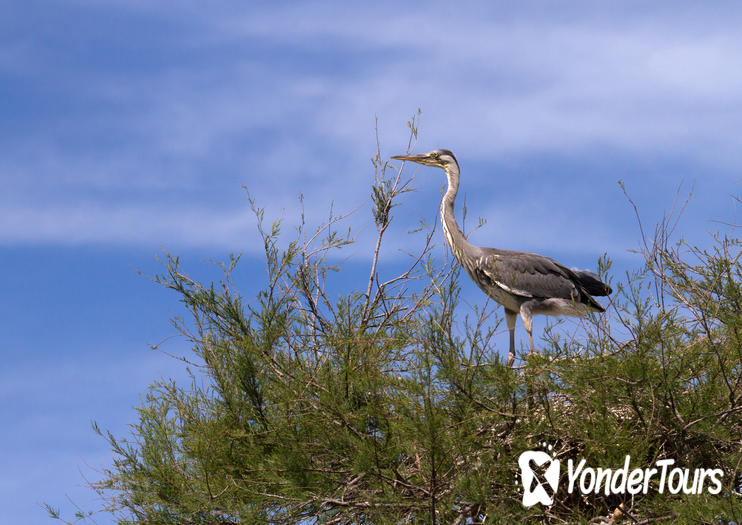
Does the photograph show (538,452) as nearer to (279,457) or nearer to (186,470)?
(279,457)

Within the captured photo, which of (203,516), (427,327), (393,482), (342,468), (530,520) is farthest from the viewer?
(203,516)

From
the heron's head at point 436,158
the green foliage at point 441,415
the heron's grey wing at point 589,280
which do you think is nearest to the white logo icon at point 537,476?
the green foliage at point 441,415

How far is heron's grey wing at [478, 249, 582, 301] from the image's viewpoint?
25.2 ft

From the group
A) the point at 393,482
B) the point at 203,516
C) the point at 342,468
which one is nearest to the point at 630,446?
the point at 393,482

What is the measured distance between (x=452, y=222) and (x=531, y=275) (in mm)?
1234

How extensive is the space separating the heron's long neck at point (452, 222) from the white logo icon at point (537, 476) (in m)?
2.89

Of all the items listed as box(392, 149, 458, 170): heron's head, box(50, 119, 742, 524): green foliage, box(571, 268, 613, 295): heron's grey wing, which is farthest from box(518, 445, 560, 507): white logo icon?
box(392, 149, 458, 170): heron's head

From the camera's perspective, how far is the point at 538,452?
18.4ft

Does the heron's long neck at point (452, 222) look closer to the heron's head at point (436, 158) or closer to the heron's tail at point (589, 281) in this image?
the heron's head at point (436, 158)

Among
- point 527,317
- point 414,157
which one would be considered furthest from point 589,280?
point 414,157

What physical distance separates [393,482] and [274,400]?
4.30ft

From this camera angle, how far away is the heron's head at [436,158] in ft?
29.4

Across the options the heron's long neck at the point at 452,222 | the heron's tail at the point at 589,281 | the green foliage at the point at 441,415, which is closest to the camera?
the green foliage at the point at 441,415

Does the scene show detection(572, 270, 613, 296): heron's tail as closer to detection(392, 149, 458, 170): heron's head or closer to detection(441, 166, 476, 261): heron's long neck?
detection(441, 166, 476, 261): heron's long neck
